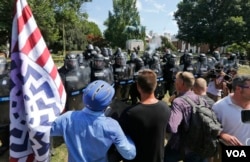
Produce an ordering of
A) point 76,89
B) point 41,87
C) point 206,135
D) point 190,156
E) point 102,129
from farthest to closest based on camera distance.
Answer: point 76,89 → point 190,156 → point 206,135 → point 41,87 → point 102,129

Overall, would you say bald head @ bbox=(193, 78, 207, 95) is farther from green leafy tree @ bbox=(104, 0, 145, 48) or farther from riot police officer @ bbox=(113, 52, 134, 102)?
green leafy tree @ bbox=(104, 0, 145, 48)

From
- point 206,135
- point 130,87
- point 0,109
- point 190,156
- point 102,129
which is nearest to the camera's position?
point 102,129

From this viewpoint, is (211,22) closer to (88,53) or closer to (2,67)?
(88,53)

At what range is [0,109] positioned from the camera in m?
5.16

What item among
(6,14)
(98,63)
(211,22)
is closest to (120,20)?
(211,22)

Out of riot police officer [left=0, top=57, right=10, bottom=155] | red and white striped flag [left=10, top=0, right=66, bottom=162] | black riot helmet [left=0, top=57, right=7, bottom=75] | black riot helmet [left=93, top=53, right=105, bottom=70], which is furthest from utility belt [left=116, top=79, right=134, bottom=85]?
red and white striped flag [left=10, top=0, right=66, bottom=162]

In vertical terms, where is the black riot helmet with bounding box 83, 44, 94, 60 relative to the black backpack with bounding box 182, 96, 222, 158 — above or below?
above

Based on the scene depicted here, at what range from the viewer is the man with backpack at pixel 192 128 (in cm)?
324

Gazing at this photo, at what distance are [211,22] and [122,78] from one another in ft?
138

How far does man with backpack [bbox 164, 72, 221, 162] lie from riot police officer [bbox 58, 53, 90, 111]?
3.22 meters

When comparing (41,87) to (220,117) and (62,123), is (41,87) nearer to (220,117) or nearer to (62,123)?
(62,123)

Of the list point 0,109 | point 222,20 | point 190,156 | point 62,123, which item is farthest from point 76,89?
point 222,20

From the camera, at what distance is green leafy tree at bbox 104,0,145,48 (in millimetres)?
55938

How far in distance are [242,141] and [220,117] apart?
12.7 inches
